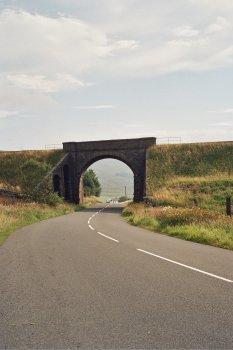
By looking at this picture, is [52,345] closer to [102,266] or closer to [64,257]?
[102,266]

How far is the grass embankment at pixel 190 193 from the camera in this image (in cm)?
1548

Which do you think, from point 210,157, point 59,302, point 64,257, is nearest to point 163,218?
point 64,257

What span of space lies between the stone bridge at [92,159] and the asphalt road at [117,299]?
112 ft

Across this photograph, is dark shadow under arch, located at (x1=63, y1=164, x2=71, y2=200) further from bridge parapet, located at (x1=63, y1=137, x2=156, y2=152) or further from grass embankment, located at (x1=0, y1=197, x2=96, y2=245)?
grass embankment, located at (x1=0, y1=197, x2=96, y2=245)

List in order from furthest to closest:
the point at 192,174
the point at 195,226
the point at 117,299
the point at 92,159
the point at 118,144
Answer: the point at 92,159 → the point at 118,144 → the point at 192,174 → the point at 195,226 → the point at 117,299

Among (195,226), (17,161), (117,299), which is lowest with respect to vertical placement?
(195,226)

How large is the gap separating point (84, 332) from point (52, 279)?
3168 millimetres

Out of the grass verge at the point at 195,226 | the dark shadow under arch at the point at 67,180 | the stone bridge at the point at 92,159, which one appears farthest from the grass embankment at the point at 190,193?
the dark shadow under arch at the point at 67,180

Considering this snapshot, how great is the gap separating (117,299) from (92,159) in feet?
137

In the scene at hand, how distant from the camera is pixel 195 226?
1590 cm

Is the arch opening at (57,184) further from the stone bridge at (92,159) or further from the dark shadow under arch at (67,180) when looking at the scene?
the dark shadow under arch at (67,180)

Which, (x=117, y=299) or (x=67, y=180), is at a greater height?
(x=67, y=180)

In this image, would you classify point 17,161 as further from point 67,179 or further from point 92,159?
point 92,159

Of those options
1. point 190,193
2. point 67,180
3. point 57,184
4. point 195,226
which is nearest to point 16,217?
point 195,226
